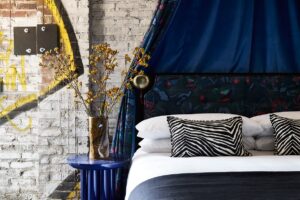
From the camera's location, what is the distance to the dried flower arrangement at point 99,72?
3.05 m

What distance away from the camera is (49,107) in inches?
128

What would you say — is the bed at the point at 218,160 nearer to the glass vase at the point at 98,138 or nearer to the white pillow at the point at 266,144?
the white pillow at the point at 266,144

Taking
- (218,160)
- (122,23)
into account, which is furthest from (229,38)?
(218,160)

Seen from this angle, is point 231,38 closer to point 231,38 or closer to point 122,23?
point 231,38

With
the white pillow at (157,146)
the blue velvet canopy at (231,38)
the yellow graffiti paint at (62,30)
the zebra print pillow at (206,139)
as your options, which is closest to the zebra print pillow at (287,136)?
the zebra print pillow at (206,139)

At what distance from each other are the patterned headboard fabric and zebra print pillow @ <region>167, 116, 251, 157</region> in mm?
431

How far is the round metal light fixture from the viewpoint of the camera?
10.7ft

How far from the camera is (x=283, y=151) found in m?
2.85

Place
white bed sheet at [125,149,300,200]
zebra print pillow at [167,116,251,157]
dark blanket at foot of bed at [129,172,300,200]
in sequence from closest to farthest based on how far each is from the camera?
dark blanket at foot of bed at [129,172,300,200] < white bed sheet at [125,149,300,200] < zebra print pillow at [167,116,251,157]

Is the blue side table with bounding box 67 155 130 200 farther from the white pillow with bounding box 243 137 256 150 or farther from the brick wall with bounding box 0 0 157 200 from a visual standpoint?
the white pillow with bounding box 243 137 256 150

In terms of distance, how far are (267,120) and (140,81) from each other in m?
0.99

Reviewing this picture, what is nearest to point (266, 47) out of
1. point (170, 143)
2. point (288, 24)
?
point (288, 24)

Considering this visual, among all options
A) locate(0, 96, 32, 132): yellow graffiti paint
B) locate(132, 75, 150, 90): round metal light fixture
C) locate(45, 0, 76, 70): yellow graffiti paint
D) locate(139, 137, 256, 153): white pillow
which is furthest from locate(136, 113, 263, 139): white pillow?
locate(0, 96, 32, 132): yellow graffiti paint

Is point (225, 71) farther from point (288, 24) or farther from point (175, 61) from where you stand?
point (288, 24)
